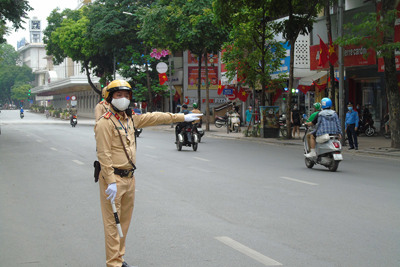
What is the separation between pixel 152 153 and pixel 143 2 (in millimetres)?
30947

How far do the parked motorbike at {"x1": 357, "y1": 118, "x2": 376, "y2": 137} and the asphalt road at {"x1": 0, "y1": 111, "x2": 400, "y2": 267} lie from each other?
13.7 meters

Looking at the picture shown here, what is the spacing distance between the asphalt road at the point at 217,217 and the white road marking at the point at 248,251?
1 cm

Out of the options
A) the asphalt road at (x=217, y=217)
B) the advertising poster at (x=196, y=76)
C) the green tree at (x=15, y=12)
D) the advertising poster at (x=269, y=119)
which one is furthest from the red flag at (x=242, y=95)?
the asphalt road at (x=217, y=217)

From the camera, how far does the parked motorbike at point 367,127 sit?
29.1 metres

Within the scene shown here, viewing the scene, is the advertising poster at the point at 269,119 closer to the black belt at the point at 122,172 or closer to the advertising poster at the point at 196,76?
the advertising poster at the point at 196,76

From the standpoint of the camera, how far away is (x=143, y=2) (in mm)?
49188

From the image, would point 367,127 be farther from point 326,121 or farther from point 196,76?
point 196,76

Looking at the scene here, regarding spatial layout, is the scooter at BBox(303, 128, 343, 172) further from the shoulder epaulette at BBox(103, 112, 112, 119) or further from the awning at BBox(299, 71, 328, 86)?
the awning at BBox(299, 71, 328, 86)

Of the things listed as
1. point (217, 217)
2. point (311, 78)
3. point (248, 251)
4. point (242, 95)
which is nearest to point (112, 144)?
point (248, 251)

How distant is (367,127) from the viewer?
29188 millimetres

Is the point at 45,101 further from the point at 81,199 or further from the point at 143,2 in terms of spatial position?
the point at 81,199

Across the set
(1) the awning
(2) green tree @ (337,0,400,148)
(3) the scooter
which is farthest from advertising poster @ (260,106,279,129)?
(3) the scooter

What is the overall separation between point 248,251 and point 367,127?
24.1 metres

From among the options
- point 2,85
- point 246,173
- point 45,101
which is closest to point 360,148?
point 246,173
